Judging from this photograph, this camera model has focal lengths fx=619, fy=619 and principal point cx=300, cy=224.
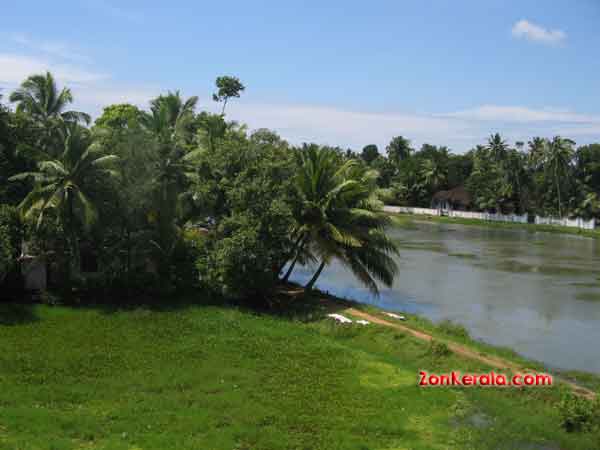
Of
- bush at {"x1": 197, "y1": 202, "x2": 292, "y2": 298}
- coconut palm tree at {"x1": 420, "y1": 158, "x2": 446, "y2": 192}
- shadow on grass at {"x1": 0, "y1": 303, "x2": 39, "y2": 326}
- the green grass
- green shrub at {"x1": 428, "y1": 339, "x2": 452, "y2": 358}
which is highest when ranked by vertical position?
coconut palm tree at {"x1": 420, "y1": 158, "x2": 446, "y2": 192}

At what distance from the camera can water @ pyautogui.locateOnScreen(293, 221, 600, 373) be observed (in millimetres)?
20250

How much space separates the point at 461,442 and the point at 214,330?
8.17 metres

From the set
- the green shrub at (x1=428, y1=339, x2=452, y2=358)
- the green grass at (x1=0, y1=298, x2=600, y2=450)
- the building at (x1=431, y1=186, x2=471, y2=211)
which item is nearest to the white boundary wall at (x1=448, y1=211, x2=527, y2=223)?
the building at (x1=431, y1=186, x2=471, y2=211)

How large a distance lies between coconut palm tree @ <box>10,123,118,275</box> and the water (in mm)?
12413

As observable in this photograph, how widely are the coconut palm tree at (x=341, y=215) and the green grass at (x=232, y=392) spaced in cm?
552

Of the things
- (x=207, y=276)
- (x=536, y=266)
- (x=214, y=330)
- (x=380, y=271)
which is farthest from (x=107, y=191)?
(x=536, y=266)

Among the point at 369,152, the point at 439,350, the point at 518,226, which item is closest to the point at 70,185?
the point at 439,350

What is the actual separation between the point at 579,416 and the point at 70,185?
14.5 meters

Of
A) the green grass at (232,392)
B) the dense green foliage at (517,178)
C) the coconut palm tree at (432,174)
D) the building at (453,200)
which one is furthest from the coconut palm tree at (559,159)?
the green grass at (232,392)

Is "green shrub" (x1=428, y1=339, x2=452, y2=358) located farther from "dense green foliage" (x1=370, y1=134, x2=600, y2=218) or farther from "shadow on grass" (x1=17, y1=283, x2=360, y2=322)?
"dense green foliage" (x1=370, y1=134, x2=600, y2=218)

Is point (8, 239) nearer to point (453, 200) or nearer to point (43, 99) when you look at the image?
point (43, 99)

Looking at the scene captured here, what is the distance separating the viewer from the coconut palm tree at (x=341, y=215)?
22.2 meters

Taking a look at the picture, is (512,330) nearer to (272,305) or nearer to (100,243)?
(272,305)

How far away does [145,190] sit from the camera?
65.2 ft
